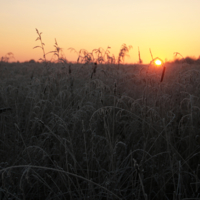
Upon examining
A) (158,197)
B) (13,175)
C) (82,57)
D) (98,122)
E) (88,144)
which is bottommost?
(158,197)

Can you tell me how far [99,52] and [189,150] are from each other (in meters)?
2.26

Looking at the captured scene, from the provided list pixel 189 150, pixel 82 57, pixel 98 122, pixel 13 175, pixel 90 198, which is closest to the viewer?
pixel 90 198

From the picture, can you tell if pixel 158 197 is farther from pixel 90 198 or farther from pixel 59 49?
pixel 59 49

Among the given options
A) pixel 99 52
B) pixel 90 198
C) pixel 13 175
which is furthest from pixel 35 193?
pixel 99 52

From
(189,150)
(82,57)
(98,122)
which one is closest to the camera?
(189,150)

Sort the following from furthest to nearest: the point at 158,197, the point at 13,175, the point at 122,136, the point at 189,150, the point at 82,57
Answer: the point at 82,57
the point at 122,136
the point at 189,150
the point at 13,175
the point at 158,197

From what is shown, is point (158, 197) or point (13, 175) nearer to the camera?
point (158, 197)

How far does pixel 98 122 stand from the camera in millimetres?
2232

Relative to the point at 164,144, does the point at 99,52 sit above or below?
above

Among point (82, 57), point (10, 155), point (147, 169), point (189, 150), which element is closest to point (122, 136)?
point (147, 169)

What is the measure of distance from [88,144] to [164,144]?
774 mm

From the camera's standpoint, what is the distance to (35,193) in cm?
145

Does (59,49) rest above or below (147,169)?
above

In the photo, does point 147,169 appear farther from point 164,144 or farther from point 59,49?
point 59,49
